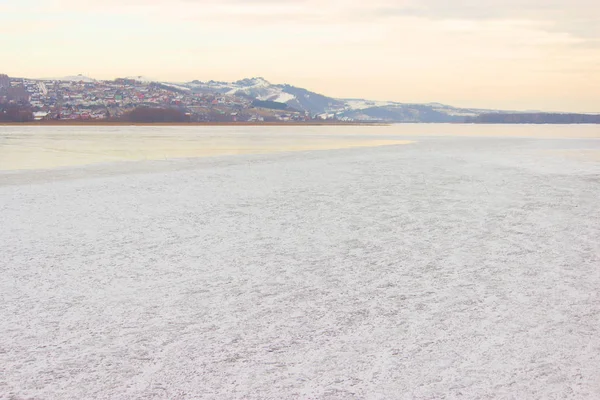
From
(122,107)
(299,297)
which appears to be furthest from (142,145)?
(122,107)

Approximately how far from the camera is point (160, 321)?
4457 millimetres

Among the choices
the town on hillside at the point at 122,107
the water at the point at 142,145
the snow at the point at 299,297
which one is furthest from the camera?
the town on hillside at the point at 122,107

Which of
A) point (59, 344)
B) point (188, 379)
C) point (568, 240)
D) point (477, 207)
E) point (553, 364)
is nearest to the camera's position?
point (188, 379)

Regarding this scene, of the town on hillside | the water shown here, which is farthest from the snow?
the town on hillside

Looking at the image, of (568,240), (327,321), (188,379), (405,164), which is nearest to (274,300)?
(327,321)

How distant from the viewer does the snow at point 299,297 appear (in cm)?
348

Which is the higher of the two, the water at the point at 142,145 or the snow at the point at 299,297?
the snow at the point at 299,297

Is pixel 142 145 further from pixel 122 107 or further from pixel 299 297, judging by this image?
pixel 122 107

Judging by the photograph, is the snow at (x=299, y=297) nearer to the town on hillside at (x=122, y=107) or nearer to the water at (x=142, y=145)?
the water at (x=142, y=145)

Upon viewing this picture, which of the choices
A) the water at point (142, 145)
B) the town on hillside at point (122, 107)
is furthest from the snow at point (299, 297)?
the town on hillside at point (122, 107)

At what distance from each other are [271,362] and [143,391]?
0.77 metres

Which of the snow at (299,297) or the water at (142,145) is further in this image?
the water at (142,145)

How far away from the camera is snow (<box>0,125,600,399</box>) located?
3.48 meters

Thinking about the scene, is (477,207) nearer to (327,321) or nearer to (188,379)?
(327,321)
